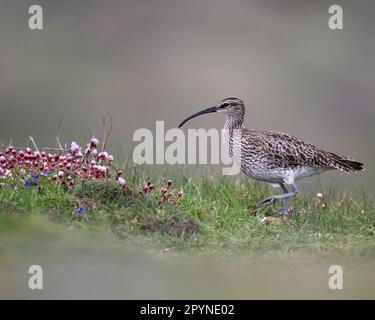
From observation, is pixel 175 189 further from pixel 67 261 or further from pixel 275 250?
pixel 67 261

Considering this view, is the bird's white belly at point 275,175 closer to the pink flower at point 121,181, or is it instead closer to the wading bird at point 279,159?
the wading bird at point 279,159

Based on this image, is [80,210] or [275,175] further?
[275,175]

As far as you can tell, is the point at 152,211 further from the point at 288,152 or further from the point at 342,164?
the point at 342,164

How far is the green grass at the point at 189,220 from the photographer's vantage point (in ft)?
34.2

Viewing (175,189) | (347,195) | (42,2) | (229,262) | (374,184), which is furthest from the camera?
(42,2)

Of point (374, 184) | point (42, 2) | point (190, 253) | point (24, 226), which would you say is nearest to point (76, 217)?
point (24, 226)

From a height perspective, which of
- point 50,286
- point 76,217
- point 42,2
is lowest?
point 50,286

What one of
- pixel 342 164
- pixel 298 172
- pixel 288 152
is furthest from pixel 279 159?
pixel 342 164

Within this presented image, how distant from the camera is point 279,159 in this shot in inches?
499

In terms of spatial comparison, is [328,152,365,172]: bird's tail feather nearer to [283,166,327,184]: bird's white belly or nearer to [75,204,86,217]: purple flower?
[283,166,327,184]: bird's white belly

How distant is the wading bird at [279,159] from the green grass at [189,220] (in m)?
0.73

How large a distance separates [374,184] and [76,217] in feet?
32.2

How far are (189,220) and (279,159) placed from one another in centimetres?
232

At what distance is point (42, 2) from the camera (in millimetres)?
27297
